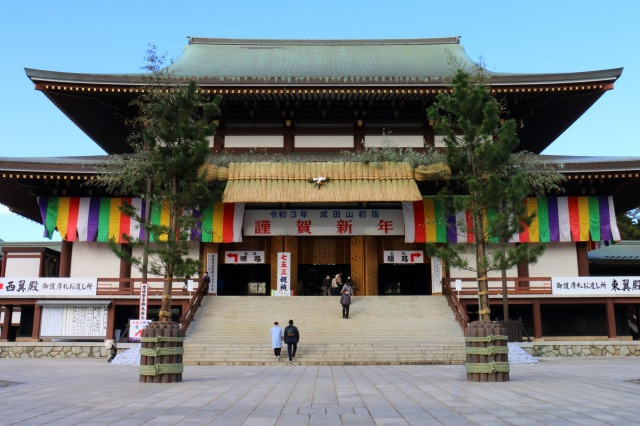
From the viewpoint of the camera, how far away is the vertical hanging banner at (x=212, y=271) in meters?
24.8

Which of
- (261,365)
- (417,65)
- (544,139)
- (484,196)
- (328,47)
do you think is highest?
(328,47)

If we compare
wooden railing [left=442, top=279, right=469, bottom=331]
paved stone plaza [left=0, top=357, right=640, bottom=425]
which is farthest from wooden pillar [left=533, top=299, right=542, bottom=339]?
paved stone plaza [left=0, top=357, right=640, bottom=425]

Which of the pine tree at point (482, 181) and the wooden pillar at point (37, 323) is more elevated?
the pine tree at point (482, 181)

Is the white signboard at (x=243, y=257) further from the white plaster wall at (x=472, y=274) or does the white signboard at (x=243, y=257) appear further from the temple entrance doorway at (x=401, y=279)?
the white plaster wall at (x=472, y=274)

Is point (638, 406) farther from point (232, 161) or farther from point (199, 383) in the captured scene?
point (232, 161)

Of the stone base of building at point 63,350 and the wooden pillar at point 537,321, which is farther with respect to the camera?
the wooden pillar at point 537,321

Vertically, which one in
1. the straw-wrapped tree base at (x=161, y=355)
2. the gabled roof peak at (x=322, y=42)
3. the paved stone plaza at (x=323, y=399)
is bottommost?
the paved stone plaza at (x=323, y=399)

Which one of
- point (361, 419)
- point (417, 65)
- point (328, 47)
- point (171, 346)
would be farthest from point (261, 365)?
point (328, 47)

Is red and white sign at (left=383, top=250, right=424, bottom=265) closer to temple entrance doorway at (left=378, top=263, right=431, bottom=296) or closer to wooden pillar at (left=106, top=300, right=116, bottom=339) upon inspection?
temple entrance doorway at (left=378, top=263, right=431, bottom=296)

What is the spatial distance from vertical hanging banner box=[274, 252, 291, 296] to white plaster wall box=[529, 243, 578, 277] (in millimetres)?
10305

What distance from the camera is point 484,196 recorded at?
13.1 meters

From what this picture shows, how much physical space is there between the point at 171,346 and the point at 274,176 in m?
12.7

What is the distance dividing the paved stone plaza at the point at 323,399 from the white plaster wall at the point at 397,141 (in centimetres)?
1374

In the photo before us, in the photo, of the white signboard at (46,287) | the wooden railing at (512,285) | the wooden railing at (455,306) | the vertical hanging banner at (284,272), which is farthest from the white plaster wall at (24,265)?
the wooden railing at (512,285)
